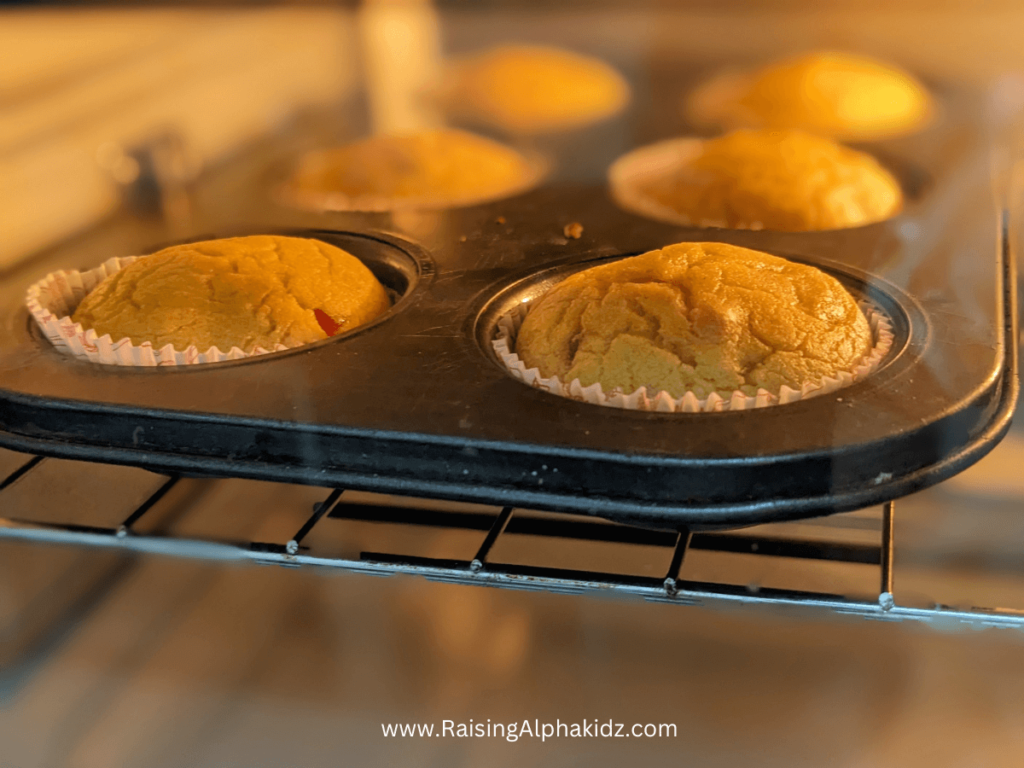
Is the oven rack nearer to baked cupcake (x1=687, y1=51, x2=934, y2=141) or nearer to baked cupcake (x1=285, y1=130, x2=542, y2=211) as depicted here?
baked cupcake (x1=687, y1=51, x2=934, y2=141)

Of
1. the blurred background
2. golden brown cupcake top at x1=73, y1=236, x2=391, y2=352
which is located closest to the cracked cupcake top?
the blurred background

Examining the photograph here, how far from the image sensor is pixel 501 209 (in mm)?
1489

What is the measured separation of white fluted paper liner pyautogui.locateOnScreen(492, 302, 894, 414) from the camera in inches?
40.3

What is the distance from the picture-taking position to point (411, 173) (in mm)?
1718

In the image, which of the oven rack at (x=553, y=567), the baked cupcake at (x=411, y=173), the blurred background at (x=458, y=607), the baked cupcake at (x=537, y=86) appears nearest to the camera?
the oven rack at (x=553, y=567)

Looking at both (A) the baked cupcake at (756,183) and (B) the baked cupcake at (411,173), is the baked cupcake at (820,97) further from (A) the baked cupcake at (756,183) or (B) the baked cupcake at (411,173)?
(B) the baked cupcake at (411,173)

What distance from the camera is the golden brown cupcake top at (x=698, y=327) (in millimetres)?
1062

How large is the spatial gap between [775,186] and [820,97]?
0.15 m

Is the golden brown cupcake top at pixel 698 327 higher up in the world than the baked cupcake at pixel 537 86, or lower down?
lower down

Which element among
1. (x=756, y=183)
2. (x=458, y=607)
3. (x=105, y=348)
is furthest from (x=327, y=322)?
(x=756, y=183)

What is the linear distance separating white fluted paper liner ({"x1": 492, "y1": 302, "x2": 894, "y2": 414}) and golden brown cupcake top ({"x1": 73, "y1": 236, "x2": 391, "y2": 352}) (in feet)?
0.91

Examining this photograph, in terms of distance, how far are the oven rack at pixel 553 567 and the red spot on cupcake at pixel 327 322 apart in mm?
226

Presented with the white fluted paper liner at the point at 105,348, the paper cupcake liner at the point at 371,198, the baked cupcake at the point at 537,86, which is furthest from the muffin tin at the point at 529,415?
the paper cupcake liner at the point at 371,198

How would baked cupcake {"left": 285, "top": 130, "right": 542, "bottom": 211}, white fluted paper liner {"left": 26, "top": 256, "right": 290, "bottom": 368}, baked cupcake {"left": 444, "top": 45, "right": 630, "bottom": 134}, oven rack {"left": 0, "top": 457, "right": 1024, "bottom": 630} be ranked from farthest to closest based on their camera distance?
baked cupcake {"left": 285, "top": 130, "right": 542, "bottom": 211} < baked cupcake {"left": 444, "top": 45, "right": 630, "bottom": 134} < white fluted paper liner {"left": 26, "top": 256, "right": 290, "bottom": 368} < oven rack {"left": 0, "top": 457, "right": 1024, "bottom": 630}
